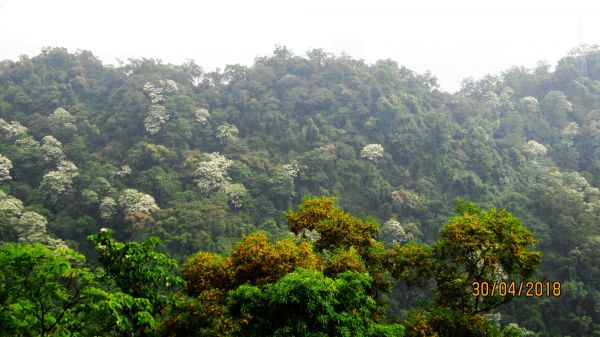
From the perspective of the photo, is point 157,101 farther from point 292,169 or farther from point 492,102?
point 492,102

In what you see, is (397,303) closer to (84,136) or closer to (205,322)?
(205,322)

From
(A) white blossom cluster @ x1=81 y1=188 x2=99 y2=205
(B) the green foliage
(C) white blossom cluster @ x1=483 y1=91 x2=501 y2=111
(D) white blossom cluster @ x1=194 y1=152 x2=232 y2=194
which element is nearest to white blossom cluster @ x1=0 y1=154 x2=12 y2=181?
(A) white blossom cluster @ x1=81 y1=188 x2=99 y2=205

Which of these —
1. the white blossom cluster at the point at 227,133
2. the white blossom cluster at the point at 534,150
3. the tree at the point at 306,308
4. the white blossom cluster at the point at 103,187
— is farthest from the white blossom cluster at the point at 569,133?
the tree at the point at 306,308

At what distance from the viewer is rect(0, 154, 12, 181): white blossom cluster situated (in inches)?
1098

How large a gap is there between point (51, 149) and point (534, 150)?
39.0 meters

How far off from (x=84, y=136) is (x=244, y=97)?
1519cm

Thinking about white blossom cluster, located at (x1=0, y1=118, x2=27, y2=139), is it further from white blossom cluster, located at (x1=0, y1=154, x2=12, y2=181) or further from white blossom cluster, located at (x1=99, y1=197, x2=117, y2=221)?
white blossom cluster, located at (x1=99, y1=197, x2=117, y2=221)

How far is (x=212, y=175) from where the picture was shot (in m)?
32.0

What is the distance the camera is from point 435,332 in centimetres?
1073

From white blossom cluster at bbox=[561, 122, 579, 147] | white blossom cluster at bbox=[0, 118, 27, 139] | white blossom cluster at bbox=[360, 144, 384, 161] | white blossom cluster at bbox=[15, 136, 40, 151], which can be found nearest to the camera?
white blossom cluster at bbox=[15, 136, 40, 151]

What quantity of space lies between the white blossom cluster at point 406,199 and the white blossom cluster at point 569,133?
18025 mm

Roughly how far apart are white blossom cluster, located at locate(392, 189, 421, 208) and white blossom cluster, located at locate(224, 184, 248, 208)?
11236 millimetres

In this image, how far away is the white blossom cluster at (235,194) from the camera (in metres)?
30.8

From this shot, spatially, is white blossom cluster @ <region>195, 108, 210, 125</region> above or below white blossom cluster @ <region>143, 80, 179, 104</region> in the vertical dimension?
below
